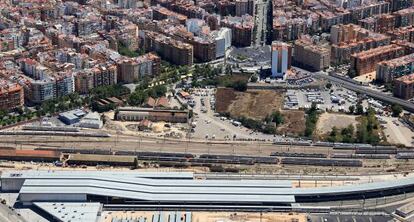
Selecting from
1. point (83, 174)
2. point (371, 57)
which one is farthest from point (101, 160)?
point (371, 57)

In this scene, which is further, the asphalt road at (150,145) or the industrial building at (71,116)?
the industrial building at (71,116)

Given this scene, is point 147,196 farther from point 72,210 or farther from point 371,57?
point 371,57

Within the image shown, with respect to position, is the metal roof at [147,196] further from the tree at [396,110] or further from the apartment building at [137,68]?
the apartment building at [137,68]

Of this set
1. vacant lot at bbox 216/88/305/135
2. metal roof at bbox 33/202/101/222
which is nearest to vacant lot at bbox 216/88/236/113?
vacant lot at bbox 216/88/305/135

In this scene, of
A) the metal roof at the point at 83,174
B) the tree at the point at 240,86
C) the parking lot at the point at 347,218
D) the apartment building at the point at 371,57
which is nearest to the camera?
the parking lot at the point at 347,218

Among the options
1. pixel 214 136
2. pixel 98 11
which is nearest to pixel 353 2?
pixel 98 11

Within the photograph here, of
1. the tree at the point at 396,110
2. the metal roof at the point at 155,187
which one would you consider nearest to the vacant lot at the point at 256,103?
the tree at the point at 396,110

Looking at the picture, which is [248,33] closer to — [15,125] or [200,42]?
[200,42]
